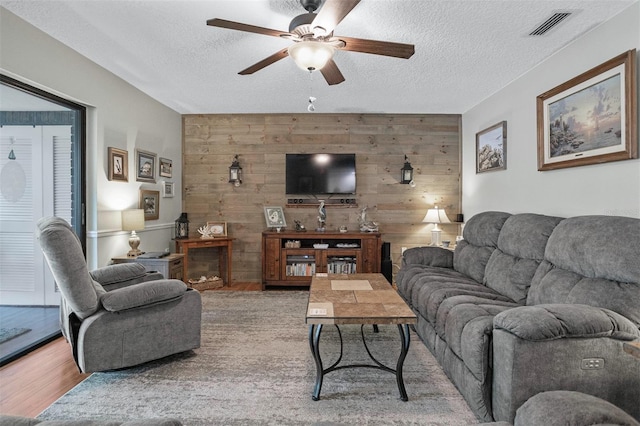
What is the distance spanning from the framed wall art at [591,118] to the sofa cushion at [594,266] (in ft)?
2.07

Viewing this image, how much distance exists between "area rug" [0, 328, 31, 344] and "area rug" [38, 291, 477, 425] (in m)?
1.21

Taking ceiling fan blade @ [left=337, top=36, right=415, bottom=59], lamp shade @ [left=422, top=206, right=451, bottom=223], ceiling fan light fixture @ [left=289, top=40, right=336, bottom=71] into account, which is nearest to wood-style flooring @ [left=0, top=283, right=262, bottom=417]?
ceiling fan light fixture @ [left=289, top=40, right=336, bottom=71]

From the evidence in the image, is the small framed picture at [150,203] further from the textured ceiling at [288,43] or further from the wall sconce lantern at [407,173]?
Result: the wall sconce lantern at [407,173]

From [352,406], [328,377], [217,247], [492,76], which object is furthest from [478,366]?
[217,247]

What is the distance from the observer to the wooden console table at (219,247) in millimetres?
4492

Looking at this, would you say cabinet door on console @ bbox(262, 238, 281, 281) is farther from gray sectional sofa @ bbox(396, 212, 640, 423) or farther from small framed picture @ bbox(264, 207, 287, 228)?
gray sectional sofa @ bbox(396, 212, 640, 423)

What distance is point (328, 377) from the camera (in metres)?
2.31

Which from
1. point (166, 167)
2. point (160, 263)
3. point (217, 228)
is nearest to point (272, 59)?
point (160, 263)

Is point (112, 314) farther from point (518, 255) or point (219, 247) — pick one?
point (518, 255)

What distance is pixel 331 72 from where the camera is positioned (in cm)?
A: 266

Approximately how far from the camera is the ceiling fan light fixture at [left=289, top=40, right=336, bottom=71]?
2.14m

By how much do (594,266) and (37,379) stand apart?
374 centimetres

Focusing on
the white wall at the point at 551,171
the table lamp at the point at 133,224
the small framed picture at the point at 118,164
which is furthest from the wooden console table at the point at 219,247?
the white wall at the point at 551,171

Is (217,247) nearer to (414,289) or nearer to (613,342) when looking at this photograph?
(414,289)
